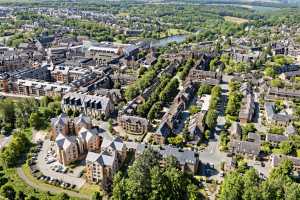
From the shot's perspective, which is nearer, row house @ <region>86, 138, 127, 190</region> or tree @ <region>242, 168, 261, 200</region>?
tree @ <region>242, 168, 261, 200</region>

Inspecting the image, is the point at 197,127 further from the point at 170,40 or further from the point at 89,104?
the point at 170,40

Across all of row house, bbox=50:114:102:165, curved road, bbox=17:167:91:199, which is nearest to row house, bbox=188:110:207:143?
row house, bbox=50:114:102:165

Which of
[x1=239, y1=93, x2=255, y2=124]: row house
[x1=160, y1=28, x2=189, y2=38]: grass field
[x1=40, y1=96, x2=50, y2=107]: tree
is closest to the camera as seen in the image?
[x1=239, y1=93, x2=255, y2=124]: row house

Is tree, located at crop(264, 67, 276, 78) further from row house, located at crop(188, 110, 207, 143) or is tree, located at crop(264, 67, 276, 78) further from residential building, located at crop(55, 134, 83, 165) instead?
residential building, located at crop(55, 134, 83, 165)

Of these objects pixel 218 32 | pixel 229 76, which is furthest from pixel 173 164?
pixel 218 32

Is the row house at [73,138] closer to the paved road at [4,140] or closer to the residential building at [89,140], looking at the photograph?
the residential building at [89,140]

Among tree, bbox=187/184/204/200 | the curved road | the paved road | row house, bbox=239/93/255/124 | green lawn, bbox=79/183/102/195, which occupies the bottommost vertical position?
the curved road

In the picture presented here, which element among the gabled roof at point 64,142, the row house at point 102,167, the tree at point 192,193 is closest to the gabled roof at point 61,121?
the gabled roof at point 64,142
